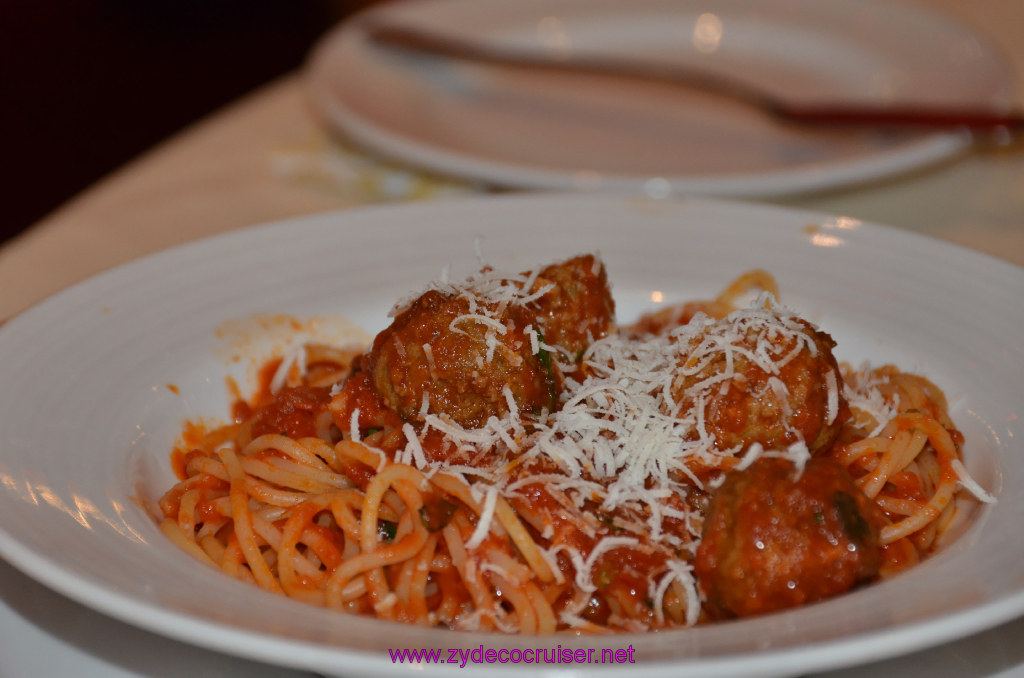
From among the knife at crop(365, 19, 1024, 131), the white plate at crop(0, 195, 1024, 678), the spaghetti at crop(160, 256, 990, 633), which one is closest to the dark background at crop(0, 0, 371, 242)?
the knife at crop(365, 19, 1024, 131)

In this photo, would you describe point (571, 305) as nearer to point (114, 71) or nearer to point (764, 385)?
point (764, 385)

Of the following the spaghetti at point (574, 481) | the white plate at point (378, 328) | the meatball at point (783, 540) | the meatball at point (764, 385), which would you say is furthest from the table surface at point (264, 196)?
the meatball at point (783, 540)

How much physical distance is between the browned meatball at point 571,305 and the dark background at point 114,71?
7.52m

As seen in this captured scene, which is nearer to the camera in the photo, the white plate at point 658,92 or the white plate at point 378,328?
the white plate at point 378,328

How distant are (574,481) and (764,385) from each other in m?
0.60

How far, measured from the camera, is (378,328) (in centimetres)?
401

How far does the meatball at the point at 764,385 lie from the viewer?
2834 millimetres

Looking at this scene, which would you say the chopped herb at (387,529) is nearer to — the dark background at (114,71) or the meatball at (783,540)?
the meatball at (783,540)

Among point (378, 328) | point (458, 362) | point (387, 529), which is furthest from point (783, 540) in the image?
point (378, 328)

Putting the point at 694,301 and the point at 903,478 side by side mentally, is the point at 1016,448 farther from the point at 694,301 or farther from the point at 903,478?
the point at 694,301

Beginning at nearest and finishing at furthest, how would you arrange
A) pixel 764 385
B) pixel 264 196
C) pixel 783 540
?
pixel 783 540, pixel 764 385, pixel 264 196

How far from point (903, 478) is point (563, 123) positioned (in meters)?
3.26

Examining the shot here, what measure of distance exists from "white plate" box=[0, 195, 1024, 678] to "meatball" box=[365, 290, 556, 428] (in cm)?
79

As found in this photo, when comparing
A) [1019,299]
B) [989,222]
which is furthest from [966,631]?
[989,222]
